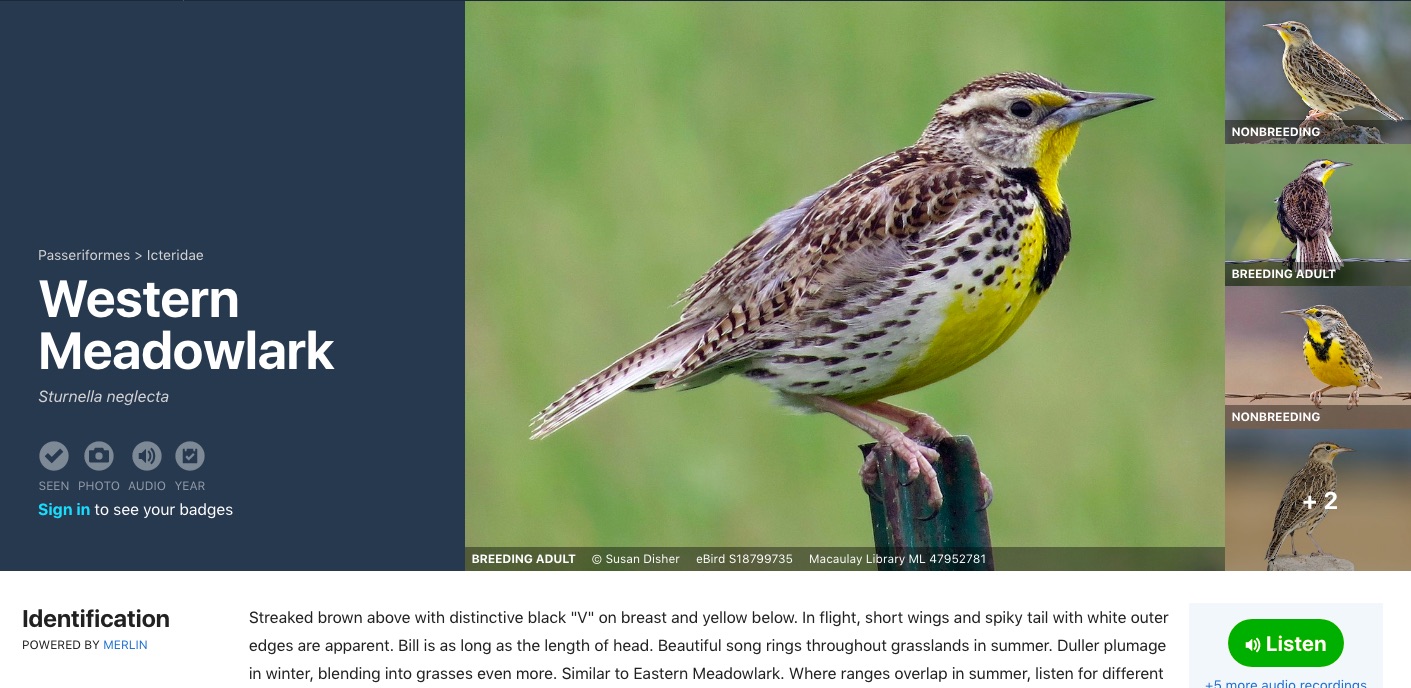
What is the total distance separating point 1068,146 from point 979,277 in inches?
16.5

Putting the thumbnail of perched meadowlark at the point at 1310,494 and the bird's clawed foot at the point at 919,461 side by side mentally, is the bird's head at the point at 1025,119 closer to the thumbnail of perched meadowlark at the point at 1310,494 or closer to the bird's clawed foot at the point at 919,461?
the bird's clawed foot at the point at 919,461

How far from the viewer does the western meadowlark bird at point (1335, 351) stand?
10.6ft

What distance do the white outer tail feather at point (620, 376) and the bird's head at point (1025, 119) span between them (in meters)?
0.73

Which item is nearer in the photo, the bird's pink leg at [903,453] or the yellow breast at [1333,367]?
the bird's pink leg at [903,453]

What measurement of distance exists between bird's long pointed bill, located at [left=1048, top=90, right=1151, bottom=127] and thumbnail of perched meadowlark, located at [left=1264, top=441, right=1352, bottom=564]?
1037mm

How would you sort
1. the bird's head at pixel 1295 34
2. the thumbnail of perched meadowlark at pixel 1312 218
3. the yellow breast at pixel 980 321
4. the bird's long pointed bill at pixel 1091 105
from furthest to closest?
the bird's head at pixel 1295 34 < the thumbnail of perched meadowlark at pixel 1312 218 < the bird's long pointed bill at pixel 1091 105 < the yellow breast at pixel 980 321

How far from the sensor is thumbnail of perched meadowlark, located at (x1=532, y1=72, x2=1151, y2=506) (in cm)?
276

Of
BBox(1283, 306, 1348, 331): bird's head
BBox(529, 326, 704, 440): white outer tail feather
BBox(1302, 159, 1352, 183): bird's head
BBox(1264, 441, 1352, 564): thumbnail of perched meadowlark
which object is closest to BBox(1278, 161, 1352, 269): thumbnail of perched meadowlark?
BBox(1302, 159, 1352, 183): bird's head

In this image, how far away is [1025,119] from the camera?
292 cm

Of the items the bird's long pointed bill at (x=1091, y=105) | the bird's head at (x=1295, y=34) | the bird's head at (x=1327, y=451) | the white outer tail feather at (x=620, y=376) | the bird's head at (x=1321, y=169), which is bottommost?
the bird's head at (x=1327, y=451)
